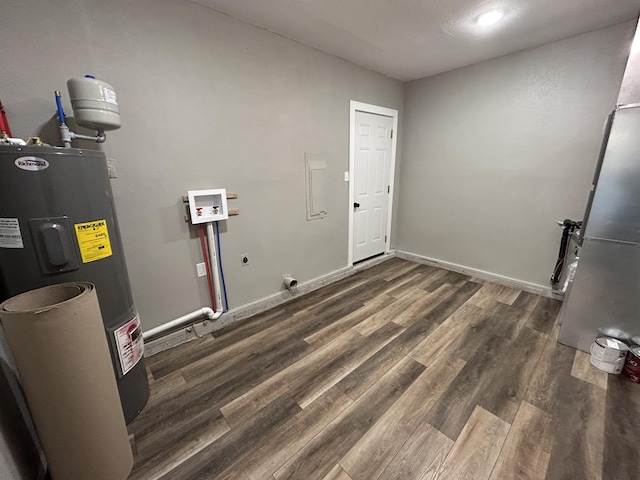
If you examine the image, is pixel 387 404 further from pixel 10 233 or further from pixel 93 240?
pixel 10 233

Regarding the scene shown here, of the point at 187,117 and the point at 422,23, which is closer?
the point at 187,117

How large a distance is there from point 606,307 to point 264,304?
9.36 feet

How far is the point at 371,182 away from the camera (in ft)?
11.8

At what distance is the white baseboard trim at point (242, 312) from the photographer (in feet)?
6.85

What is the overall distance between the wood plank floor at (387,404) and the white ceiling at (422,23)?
258 cm

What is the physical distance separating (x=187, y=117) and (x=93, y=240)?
117 centimetres

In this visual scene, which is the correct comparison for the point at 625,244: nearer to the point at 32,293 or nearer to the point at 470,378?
the point at 470,378

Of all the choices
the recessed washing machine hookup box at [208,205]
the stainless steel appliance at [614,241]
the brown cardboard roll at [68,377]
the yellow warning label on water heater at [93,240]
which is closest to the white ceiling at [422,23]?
the stainless steel appliance at [614,241]

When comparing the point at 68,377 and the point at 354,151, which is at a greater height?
the point at 354,151

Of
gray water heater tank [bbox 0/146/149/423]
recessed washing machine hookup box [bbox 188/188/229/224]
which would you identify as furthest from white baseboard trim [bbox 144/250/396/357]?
recessed washing machine hookup box [bbox 188/188/229/224]

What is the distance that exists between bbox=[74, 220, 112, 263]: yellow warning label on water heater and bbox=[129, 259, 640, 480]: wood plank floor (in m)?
1.01

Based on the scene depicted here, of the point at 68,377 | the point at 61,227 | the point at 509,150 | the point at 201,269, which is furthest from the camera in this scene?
the point at 509,150

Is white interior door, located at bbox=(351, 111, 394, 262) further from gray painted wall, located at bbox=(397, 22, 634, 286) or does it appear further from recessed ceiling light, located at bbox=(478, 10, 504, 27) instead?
recessed ceiling light, located at bbox=(478, 10, 504, 27)

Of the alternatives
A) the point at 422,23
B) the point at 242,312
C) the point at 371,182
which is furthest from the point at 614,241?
the point at 242,312
